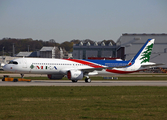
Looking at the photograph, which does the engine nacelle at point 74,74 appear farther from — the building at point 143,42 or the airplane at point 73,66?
the building at point 143,42

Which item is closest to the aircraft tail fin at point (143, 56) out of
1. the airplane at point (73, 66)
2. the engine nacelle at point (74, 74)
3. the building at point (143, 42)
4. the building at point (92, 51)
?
the airplane at point (73, 66)

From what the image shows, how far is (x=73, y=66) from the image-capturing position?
163ft

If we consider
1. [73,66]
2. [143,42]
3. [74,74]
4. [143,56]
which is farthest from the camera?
[143,42]

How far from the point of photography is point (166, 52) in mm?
123875

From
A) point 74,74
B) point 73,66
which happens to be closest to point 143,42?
point 73,66

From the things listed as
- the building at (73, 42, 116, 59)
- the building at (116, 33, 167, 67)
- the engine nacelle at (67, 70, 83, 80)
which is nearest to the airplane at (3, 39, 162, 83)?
the engine nacelle at (67, 70, 83, 80)

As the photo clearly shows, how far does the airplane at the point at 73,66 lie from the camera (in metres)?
46.5

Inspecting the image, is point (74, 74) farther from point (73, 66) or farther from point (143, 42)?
point (143, 42)

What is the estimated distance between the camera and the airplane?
46531 mm

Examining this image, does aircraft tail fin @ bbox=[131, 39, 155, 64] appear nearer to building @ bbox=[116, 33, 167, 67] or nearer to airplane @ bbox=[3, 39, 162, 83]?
airplane @ bbox=[3, 39, 162, 83]

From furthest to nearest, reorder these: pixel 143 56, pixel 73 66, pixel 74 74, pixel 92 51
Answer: pixel 92 51, pixel 143 56, pixel 73 66, pixel 74 74
